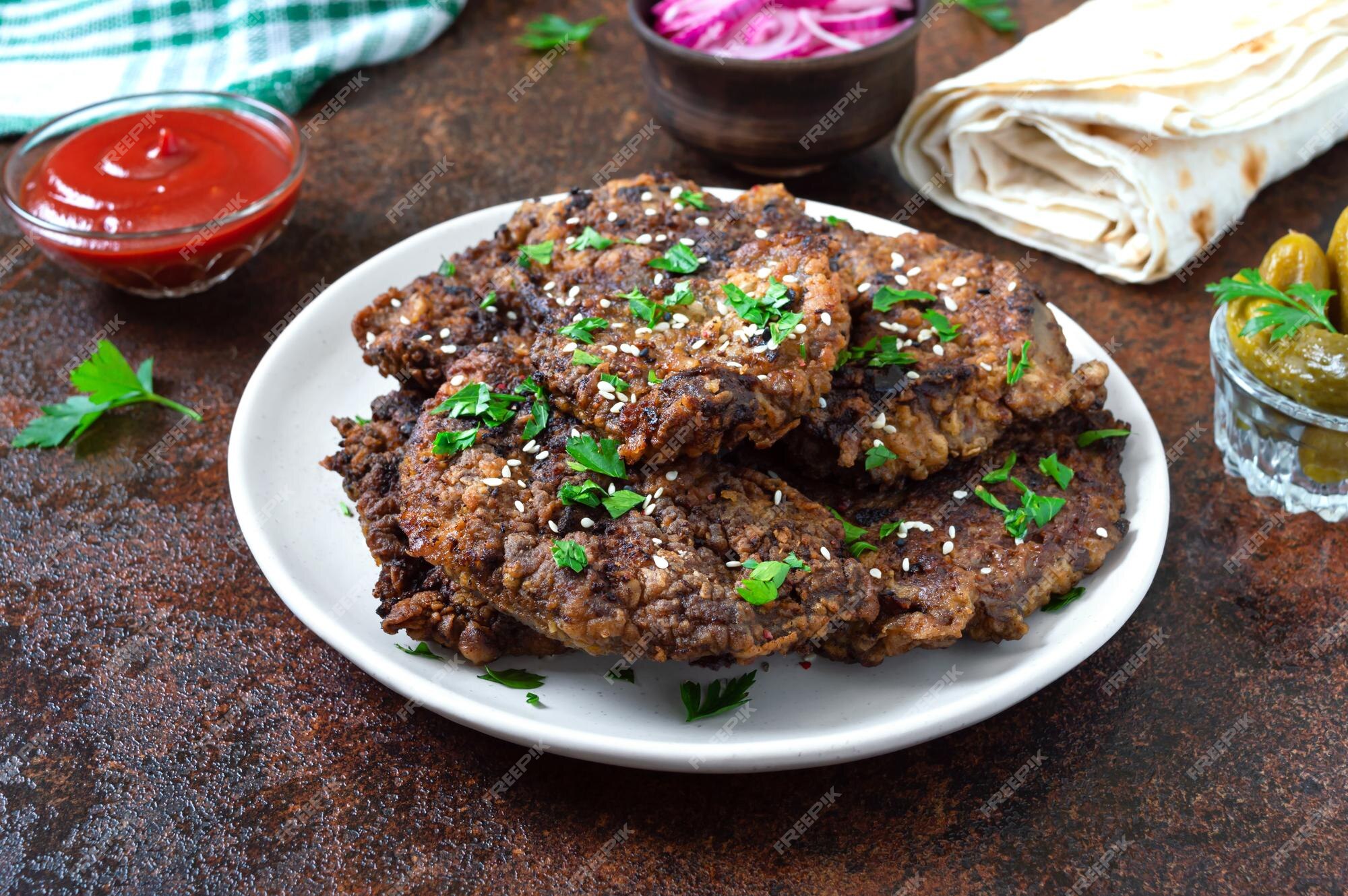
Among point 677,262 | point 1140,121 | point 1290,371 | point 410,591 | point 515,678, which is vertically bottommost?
point 515,678

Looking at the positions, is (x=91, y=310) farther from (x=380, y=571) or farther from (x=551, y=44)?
(x=551, y=44)

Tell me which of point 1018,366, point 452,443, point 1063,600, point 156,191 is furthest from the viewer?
point 156,191

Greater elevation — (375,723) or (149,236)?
(149,236)

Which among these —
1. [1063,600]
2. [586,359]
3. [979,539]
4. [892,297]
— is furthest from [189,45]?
[1063,600]

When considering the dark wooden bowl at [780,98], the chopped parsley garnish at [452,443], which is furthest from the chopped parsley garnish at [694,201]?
the dark wooden bowl at [780,98]

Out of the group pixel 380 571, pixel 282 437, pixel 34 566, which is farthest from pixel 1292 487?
pixel 34 566

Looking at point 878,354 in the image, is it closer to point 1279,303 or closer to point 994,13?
point 1279,303

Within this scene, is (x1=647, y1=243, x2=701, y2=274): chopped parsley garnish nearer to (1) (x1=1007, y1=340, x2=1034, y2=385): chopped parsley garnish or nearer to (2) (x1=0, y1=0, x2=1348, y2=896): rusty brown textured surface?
(1) (x1=1007, y1=340, x2=1034, y2=385): chopped parsley garnish
